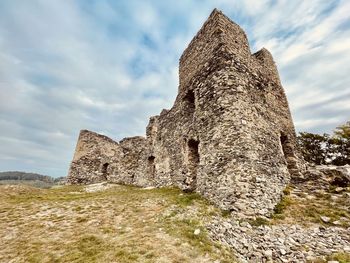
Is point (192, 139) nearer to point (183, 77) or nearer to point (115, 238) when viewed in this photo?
point (183, 77)

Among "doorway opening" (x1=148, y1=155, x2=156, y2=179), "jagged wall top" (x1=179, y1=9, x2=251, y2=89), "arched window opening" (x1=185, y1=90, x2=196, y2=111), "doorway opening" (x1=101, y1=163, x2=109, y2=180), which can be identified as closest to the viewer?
"jagged wall top" (x1=179, y1=9, x2=251, y2=89)

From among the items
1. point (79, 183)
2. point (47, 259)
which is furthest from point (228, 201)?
point (79, 183)

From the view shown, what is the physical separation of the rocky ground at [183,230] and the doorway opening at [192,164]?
1338 mm

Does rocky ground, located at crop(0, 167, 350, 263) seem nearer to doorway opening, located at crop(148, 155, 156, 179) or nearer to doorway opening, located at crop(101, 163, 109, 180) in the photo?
doorway opening, located at crop(148, 155, 156, 179)

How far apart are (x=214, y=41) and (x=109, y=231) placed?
9.77 metres

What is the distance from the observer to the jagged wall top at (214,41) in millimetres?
11117

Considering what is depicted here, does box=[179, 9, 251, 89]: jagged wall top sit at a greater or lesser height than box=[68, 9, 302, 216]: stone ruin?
greater

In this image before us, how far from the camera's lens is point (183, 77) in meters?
14.2

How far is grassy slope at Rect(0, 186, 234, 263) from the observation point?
17.7 feet

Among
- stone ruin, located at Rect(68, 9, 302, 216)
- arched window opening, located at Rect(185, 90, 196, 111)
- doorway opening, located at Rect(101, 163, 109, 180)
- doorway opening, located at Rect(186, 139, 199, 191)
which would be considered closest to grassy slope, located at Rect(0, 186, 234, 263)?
doorway opening, located at Rect(186, 139, 199, 191)

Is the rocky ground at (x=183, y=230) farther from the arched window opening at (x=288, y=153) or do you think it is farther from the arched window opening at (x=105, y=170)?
the arched window opening at (x=105, y=170)

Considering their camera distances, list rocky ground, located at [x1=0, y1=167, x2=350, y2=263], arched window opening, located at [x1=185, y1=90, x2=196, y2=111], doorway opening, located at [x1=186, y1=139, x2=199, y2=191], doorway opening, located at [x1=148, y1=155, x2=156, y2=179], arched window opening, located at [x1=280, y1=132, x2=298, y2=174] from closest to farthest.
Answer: rocky ground, located at [x1=0, y1=167, x2=350, y2=263] → doorway opening, located at [x1=186, y1=139, x2=199, y2=191] → arched window opening, located at [x1=280, y1=132, x2=298, y2=174] → arched window opening, located at [x1=185, y1=90, x2=196, y2=111] → doorway opening, located at [x1=148, y1=155, x2=156, y2=179]

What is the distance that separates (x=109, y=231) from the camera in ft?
22.5

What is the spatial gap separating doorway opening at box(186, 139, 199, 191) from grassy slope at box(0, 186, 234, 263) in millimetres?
1156
